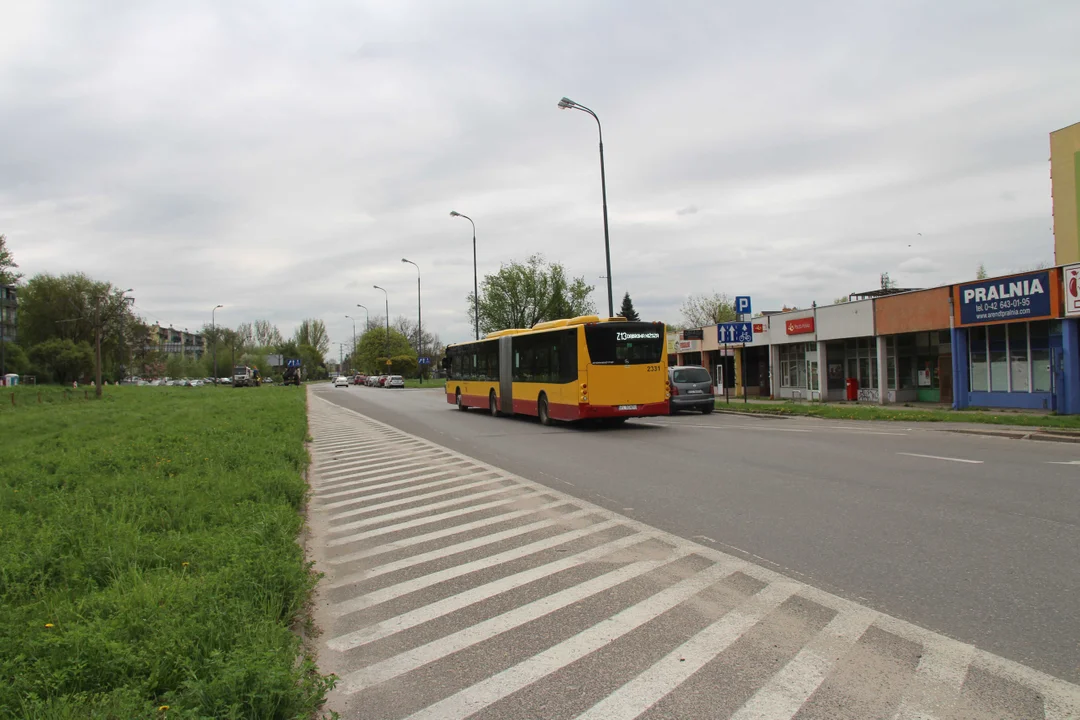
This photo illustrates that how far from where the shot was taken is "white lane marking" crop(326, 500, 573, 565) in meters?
6.76

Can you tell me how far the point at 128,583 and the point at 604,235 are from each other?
76.4 feet

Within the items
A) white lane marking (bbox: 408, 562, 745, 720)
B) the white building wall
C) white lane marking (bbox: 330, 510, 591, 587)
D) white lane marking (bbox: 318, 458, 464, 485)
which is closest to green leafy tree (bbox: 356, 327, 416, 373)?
the white building wall

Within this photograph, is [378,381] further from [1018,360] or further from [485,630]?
[485,630]

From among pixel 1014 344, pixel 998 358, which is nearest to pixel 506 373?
pixel 998 358

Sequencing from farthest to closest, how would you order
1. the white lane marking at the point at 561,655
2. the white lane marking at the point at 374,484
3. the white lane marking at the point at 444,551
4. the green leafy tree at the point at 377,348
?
the green leafy tree at the point at 377,348 < the white lane marking at the point at 374,484 < the white lane marking at the point at 444,551 < the white lane marking at the point at 561,655

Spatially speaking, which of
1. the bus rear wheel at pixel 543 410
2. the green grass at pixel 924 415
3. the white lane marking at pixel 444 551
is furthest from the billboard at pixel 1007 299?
the white lane marking at pixel 444 551

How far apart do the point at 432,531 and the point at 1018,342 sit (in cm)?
2300

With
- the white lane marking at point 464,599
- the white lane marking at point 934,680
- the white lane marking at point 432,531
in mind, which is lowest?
the white lane marking at point 432,531

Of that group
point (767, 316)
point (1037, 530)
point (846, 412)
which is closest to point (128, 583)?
point (1037, 530)

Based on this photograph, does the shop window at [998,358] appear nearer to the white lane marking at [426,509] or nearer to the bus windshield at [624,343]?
the bus windshield at [624,343]

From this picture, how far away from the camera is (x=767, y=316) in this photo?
121 ft

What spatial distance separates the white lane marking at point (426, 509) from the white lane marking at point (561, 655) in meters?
3.52

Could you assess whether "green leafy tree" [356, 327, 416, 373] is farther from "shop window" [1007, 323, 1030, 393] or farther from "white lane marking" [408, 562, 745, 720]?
"white lane marking" [408, 562, 745, 720]

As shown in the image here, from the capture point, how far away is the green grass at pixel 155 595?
325 cm
